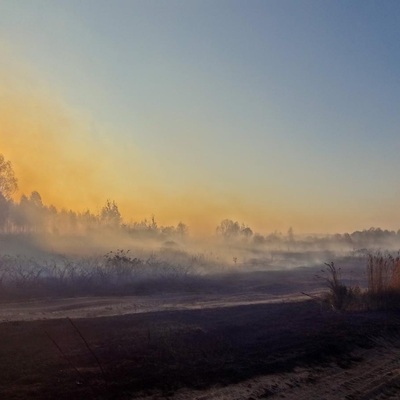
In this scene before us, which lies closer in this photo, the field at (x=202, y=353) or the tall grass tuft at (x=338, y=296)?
the field at (x=202, y=353)

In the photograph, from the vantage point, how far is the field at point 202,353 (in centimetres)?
1046

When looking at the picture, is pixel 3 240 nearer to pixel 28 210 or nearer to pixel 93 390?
pixel 28 210

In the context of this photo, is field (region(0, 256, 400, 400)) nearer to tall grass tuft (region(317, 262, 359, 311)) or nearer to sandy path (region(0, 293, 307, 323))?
sandy path (region(0, 293, 307, 323))

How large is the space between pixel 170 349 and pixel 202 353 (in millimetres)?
888

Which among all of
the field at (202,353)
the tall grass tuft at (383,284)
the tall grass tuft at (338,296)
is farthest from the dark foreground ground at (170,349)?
the tall grass tuft at (383,284)

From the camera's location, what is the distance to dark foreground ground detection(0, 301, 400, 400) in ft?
33.9

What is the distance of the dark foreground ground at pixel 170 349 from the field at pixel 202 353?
3cm

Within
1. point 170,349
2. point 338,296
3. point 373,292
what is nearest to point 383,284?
point 373,292

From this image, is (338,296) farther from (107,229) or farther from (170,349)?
(107,229)

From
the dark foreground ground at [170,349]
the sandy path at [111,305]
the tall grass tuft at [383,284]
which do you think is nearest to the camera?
the dark foreground ground at [170,349]

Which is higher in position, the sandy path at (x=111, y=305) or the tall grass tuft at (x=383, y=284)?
the tall grass tuft at (x=383, y=284)

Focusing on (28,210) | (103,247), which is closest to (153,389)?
(103,247)

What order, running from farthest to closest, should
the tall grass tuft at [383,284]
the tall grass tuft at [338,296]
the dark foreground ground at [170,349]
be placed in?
the tall grass tuft at [383,284], the tall grass tuft at [338,296], the dark foreground ground at [170,349]

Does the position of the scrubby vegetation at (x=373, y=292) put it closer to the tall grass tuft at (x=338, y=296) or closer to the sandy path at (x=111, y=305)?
the tall grass tuft at (x=338, y=296)
